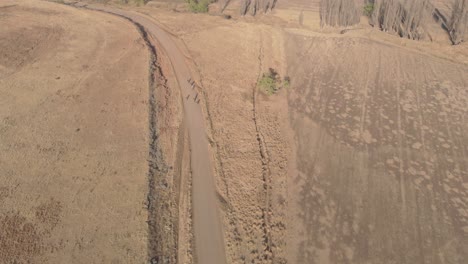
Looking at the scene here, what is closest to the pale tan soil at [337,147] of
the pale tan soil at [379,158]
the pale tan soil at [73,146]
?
the pale tan soil at [379,158]

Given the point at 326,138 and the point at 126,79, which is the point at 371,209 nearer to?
the point at 326,138

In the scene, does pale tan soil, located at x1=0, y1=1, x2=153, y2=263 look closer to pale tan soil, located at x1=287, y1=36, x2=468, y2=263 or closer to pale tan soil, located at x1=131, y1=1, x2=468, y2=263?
pale tan soil, located at x1=131, y1=1, x2=468, y2=263

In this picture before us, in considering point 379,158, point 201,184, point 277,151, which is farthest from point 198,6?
point 379,158

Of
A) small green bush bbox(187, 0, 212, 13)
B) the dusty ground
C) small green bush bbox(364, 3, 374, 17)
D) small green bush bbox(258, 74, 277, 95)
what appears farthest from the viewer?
small green bush bbox(187, 0, 212, 13)

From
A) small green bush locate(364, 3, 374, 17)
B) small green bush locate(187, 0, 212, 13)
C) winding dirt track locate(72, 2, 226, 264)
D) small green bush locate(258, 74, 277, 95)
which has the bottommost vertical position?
winding dirt track locate(72, 2, 226, 264)

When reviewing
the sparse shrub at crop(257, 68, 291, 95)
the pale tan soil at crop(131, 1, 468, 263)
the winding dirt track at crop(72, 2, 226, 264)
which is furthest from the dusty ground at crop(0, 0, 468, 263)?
the sparse shrub at crop(257, 68, 291, 95)

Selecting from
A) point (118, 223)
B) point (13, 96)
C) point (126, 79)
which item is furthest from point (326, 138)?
point (13, 96)

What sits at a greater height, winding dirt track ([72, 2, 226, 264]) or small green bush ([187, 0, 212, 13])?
small green bush ([187, 0, 212, 13])
